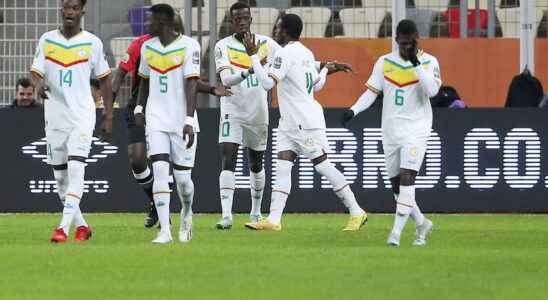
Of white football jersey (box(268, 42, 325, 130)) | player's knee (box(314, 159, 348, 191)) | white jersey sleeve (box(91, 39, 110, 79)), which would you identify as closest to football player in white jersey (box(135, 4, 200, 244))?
white jersey sleeve (box(91, 39, 110, 79))

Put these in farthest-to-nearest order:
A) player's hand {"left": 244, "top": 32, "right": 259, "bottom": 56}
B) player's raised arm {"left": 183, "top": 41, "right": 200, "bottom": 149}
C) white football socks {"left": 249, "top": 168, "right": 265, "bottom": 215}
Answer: white football socks {"left": 249, "top": 168, "right": 265, "bottom": 215} < player's hand {"left": 244, "top": 32, "right": 259, "bottom": 56} < player's raised arm {"left": 183, "top": 41, "right": 200, "bottom": 149}

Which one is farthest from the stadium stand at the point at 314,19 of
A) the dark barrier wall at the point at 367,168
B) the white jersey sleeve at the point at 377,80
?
the white jersey sleeve at the point at 377,80

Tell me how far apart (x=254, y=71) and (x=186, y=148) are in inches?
89.4

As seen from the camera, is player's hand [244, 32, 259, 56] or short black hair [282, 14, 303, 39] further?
short black hair [282, 14, 303, 39]

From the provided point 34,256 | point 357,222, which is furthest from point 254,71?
point 34,256

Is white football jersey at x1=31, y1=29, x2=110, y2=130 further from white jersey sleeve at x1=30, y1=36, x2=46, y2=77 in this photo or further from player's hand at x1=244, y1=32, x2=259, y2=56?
player's hand at x1=244, y1=32, x2=259, y2=56

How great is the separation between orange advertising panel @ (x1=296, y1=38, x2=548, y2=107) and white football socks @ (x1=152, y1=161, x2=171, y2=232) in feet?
28.6

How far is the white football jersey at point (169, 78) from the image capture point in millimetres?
16125

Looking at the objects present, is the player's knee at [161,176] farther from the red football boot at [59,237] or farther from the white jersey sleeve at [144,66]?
the red football boot at [59,237]

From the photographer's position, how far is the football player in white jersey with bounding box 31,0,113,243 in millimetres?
16453

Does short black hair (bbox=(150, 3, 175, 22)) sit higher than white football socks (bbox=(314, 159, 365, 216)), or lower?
higher

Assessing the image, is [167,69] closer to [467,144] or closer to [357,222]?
[357,222]

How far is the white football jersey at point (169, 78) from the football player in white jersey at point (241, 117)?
3.17 m

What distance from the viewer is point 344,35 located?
24.8 meters
